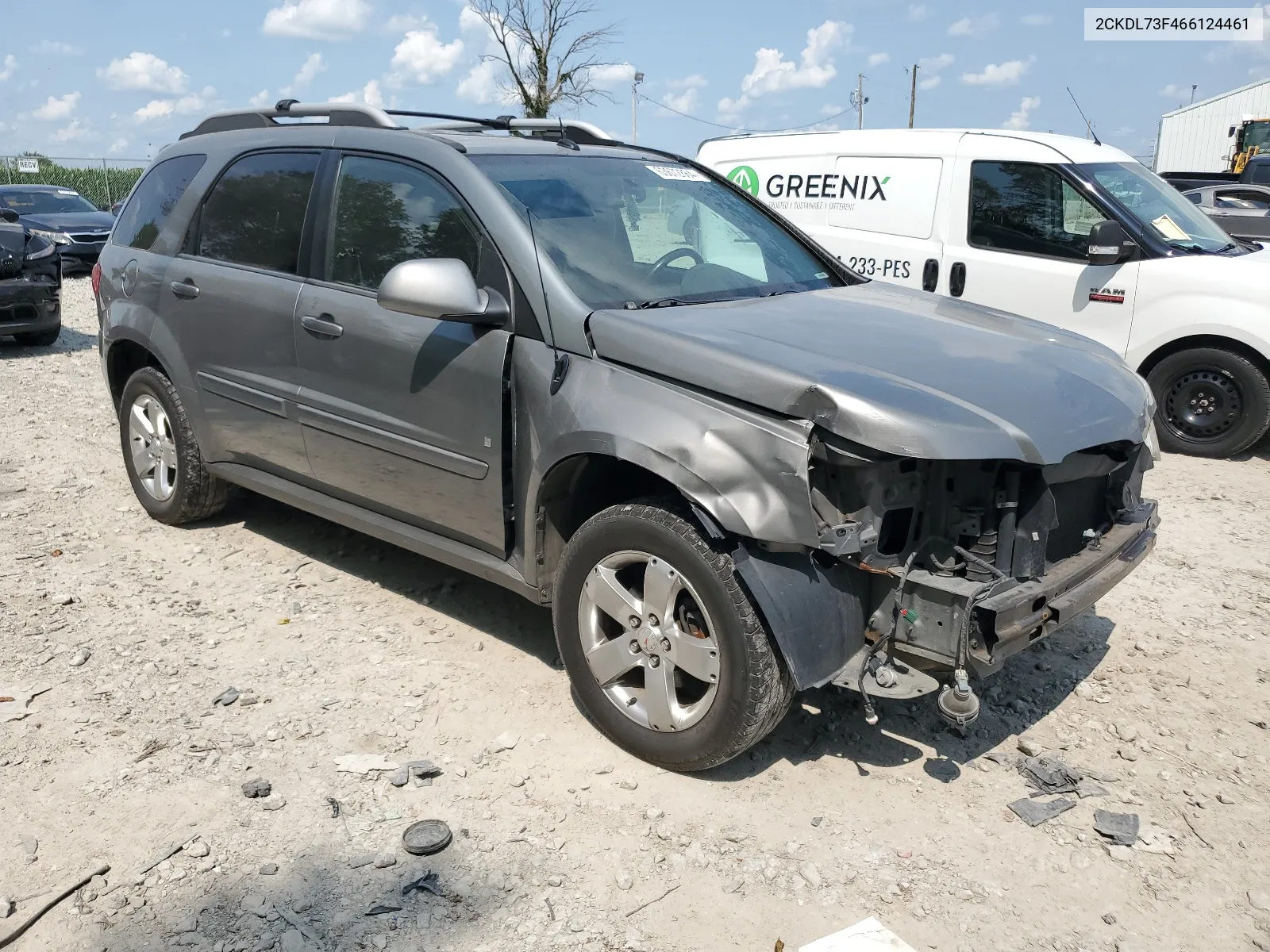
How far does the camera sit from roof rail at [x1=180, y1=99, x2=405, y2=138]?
169 inches

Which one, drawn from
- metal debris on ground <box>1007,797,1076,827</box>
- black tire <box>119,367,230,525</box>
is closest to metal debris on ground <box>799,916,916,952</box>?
metal debris on ground <box>1007,797,1076,827</box>

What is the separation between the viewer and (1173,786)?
10.8 feet

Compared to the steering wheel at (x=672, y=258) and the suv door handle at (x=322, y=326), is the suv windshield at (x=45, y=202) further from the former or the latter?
the steering wheel at (x=672, y=258)

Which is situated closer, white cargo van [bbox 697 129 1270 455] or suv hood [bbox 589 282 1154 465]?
suv hood [bbox 589 282 1154 465]

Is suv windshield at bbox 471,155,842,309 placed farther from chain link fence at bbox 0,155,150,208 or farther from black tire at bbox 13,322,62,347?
chain link fence at bbox 0,155,150,208

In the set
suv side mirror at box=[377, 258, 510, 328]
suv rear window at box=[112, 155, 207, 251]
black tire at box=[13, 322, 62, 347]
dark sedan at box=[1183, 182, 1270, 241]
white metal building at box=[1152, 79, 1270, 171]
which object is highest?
white metal building at box=[1152, 79, 1270, 171]

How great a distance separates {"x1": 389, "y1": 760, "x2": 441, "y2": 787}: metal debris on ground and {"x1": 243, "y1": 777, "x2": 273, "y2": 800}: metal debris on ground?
1.19 feet

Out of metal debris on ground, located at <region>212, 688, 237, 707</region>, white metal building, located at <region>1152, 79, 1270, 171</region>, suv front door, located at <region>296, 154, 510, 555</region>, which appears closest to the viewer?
suv front door, located at <region>296, 154, 510, 555</region>

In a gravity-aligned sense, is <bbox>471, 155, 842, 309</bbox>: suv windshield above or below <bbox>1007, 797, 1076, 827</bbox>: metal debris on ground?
above

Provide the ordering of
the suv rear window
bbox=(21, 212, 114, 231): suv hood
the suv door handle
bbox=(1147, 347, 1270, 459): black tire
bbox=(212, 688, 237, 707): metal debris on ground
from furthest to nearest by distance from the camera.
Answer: bbox=(21, 212, 114, 231): suv hood
bbox=(1147, 347, 1270, 459): black tire
the suv rear window
the suv door handle
bbox=(212, 688, 237, 707): metal debris on ground

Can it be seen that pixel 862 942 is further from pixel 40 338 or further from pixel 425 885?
pixel 40 338

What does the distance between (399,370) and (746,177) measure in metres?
5.81

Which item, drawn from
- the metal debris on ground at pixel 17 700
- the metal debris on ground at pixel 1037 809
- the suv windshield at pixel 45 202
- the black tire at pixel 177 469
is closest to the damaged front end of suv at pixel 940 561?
the metal debris on ground at pixel 1037 809

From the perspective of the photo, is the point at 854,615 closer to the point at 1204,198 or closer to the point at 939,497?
the point at 939,497
